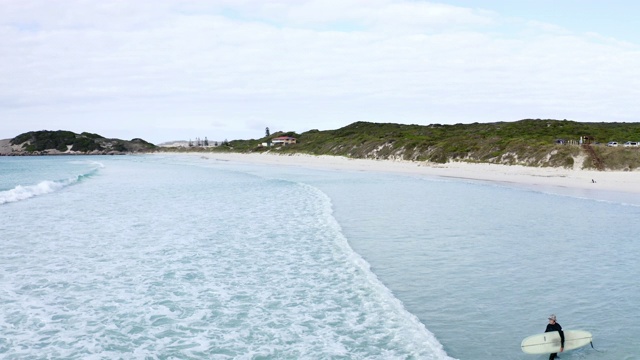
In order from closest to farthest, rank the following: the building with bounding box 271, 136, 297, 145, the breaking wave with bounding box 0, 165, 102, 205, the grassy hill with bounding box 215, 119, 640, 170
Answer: the breaking wave with bounding box 0, 165, 102, 205 < the grassy hill with bounding box 215, 119, 640, 170 < the building with bounding box 271, 136, 297, 145

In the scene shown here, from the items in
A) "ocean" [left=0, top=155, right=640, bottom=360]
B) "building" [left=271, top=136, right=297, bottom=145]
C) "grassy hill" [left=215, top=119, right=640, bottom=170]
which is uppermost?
"building" [left=271, top=136, right=297, bottom=145]

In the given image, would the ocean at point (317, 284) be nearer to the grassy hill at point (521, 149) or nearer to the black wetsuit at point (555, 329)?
the black wetsuit at point (555, 329)

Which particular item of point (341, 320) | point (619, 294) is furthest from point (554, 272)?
point (341, 320)

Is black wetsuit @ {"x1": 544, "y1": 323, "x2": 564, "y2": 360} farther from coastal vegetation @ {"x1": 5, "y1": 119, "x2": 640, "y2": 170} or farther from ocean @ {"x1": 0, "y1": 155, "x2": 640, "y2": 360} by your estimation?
coastal vegetation @ {"x1": 5, "y1": 119, "x2": 640, "y2": 170}

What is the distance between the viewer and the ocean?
368 inches

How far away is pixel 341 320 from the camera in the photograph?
1059 centimetres

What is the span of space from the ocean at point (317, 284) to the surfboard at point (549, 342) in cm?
22

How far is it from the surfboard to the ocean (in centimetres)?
22

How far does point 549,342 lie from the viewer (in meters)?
8.53

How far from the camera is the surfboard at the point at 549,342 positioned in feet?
27.8

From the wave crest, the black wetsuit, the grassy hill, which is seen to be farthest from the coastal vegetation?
the wave crest

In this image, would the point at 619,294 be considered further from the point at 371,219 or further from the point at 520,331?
the point at 371,219

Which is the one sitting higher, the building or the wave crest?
the building

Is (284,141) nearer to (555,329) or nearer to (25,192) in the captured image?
(25,192)
